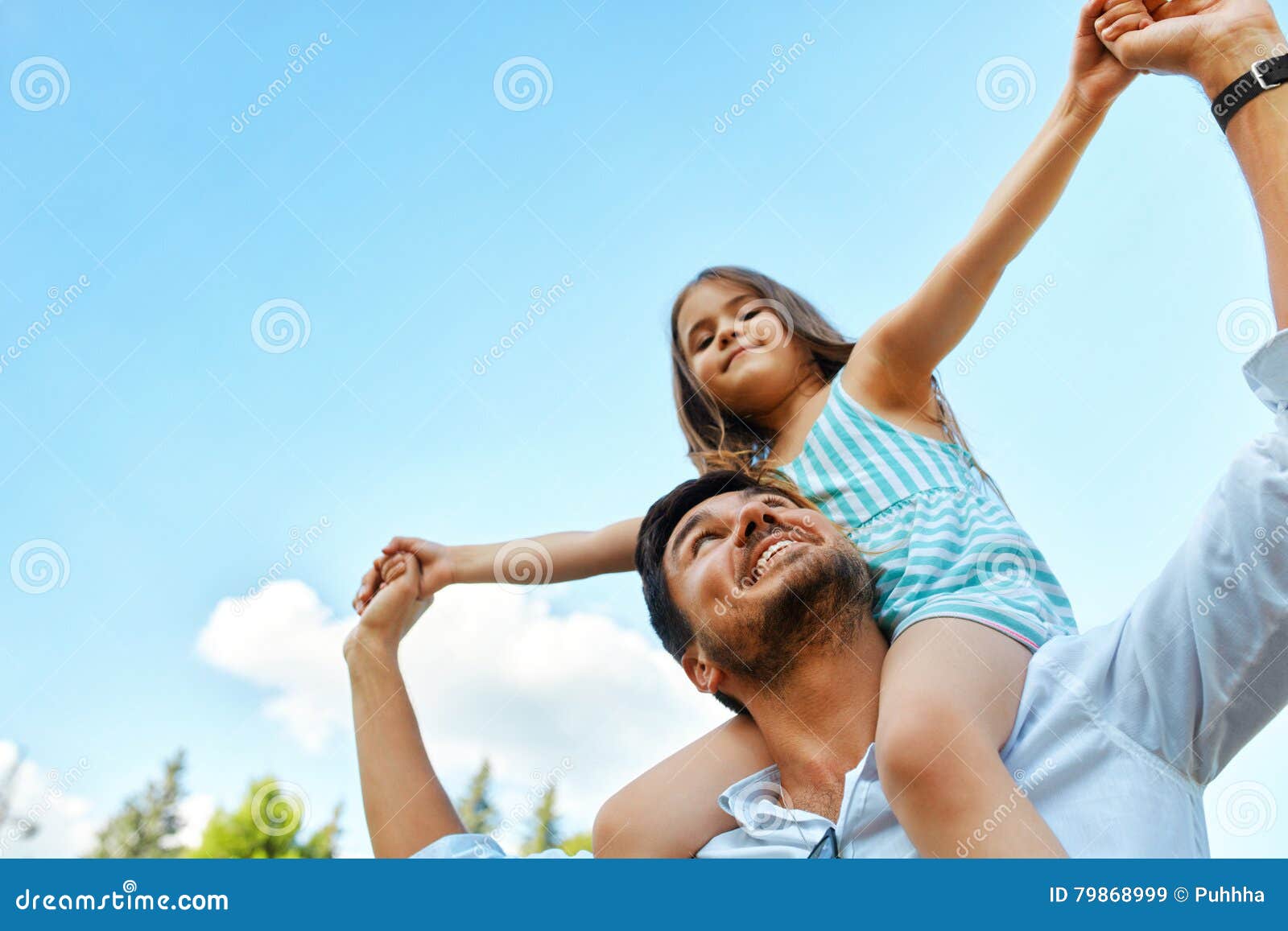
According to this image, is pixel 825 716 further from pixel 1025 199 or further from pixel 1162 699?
pixel 1025 199

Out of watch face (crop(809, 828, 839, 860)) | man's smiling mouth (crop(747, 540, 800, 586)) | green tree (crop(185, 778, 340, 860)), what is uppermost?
green tree (crop(185, 778, 340, 860))

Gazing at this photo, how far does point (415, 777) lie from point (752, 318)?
5.75 feet

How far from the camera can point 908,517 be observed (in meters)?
2.56

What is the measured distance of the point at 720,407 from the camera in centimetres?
332

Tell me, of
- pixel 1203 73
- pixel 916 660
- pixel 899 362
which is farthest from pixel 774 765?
pixel 1203 73

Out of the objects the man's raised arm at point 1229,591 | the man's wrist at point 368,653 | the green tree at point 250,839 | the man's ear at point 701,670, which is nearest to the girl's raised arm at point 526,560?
the man's wrist at point 368,653

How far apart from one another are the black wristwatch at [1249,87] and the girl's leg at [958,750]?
3.50 ft

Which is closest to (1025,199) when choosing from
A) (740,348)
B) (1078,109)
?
(1078,109)

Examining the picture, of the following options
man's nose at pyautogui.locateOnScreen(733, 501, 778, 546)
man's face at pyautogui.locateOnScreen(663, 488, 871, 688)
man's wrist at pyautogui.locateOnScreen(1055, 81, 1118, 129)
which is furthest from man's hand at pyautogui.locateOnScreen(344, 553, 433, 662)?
man's wrist at pyautogui.locateOnScreen(1055, 81, 1118, 129)

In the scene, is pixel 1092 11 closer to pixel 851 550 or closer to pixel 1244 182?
pixel 1244 182

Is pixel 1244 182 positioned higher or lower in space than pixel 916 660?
higher

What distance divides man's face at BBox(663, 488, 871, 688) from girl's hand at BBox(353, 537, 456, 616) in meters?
0.80

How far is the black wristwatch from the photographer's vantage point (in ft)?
5.81

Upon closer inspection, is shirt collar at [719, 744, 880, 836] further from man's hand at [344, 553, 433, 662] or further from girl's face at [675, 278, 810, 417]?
girl's face at [675, 278, 810, 417]
